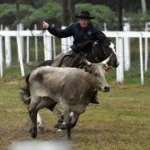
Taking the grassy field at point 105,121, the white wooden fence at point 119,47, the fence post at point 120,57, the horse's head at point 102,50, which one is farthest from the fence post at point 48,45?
the horse's head at point 102,50

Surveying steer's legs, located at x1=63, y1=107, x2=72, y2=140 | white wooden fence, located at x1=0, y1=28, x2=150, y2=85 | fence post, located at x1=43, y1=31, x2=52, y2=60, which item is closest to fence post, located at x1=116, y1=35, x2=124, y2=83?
white wooden fence, located at x1=0, y1=28, x2=150, y2=85

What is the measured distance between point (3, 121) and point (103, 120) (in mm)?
1936

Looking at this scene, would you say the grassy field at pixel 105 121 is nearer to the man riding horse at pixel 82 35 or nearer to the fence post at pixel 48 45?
the man riding horse at pixel 82 35

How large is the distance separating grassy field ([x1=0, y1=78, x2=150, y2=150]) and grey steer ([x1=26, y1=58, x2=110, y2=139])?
478 mm

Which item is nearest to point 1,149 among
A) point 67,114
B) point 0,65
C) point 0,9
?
point 67,114

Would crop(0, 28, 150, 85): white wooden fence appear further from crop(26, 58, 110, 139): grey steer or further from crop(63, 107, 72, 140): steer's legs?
crop(63, 107, 72, 140): steer's legs

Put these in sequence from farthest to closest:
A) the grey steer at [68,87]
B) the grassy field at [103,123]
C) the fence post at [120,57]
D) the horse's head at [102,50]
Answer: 1. the fence post at [120,57]
2. the horse's head at [102,50]
3. the grey steer at [68,87]
4. the grassy field at [103,123]

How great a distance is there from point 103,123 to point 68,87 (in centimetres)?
257

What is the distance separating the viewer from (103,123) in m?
14.9

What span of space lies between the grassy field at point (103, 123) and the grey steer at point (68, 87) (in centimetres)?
48

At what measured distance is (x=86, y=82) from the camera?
12.4 meters

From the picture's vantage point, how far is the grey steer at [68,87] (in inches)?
482

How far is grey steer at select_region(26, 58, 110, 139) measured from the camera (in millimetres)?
12250

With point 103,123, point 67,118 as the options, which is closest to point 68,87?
point 67,118
